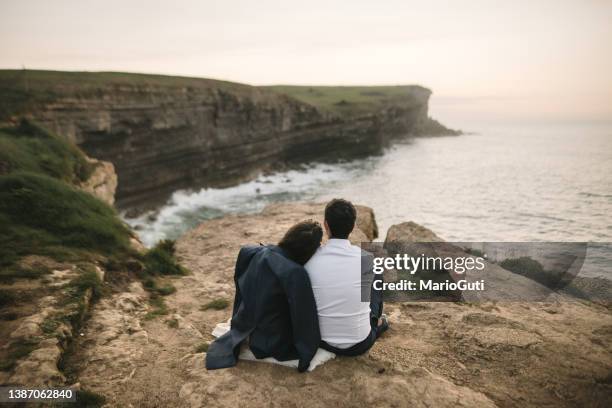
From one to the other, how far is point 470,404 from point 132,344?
4020 mm

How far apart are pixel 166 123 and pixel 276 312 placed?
26219mm

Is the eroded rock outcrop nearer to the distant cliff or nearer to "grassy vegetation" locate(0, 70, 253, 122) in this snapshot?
the distant cliff

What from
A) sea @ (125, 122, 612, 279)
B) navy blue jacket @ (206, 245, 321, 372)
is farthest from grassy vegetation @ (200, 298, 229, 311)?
sea @ (125, 122, 612, 279)

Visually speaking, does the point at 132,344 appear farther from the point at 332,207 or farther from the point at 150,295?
the point at 332,207

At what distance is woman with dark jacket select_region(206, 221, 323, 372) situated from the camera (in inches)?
150

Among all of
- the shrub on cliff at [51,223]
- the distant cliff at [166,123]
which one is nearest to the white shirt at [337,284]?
the shrub on cliff at [51,223]

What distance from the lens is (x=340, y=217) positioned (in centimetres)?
392

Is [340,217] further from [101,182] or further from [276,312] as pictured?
[101,182]

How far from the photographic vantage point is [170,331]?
524 cm

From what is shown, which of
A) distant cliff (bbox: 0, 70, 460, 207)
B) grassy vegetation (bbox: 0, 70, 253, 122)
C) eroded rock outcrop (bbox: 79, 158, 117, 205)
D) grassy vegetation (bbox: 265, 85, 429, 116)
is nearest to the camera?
eroded rock outcrop (bbox: 79, 158, 117, 205)

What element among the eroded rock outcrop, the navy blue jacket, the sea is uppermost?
the navy blue jacket

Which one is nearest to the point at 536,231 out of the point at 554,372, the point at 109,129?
the point at 554,372

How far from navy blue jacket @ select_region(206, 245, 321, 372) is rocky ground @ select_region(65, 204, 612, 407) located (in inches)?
8.6

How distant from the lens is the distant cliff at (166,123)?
21.0 meters
